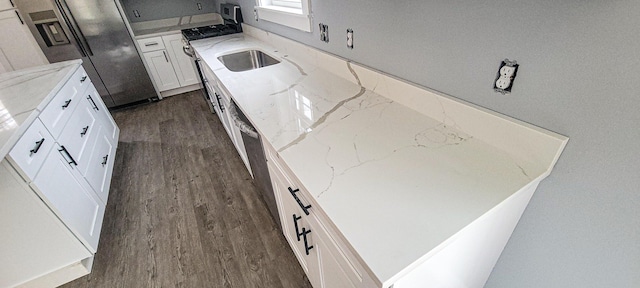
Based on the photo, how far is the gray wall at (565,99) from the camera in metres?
0.55

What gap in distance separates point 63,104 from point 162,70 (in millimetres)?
2045

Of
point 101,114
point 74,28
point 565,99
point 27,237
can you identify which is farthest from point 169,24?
point 565,99

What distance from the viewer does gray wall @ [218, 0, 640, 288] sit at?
0.55 meters

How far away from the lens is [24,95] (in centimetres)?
160

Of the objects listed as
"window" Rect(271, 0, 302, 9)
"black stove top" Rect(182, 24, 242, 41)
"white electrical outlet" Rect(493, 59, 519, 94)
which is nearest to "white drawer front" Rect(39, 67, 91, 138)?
"black stove top" Rect(182, 24, 242, 41)

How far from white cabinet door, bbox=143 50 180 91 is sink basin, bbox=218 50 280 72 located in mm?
1856

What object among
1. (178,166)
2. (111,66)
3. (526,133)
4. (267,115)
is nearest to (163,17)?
(111,66)

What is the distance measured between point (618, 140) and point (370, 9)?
900 millimetres

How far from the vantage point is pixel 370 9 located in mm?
1120

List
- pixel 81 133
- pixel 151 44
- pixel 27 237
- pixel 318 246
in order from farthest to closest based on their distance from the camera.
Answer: pixel 151 44
pixel 81 133
pixel 27 237
pixel 318 246

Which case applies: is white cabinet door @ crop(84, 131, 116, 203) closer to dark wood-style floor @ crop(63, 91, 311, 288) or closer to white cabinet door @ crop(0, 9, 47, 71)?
dark wood-style floor @ crop(63, 91, 311, 288)

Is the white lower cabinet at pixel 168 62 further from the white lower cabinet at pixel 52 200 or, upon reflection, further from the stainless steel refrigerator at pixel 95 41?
the white lower cabinet at pixel 52 200

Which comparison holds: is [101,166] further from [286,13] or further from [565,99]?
[565,99]

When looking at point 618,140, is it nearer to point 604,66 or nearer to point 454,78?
point 604,66
